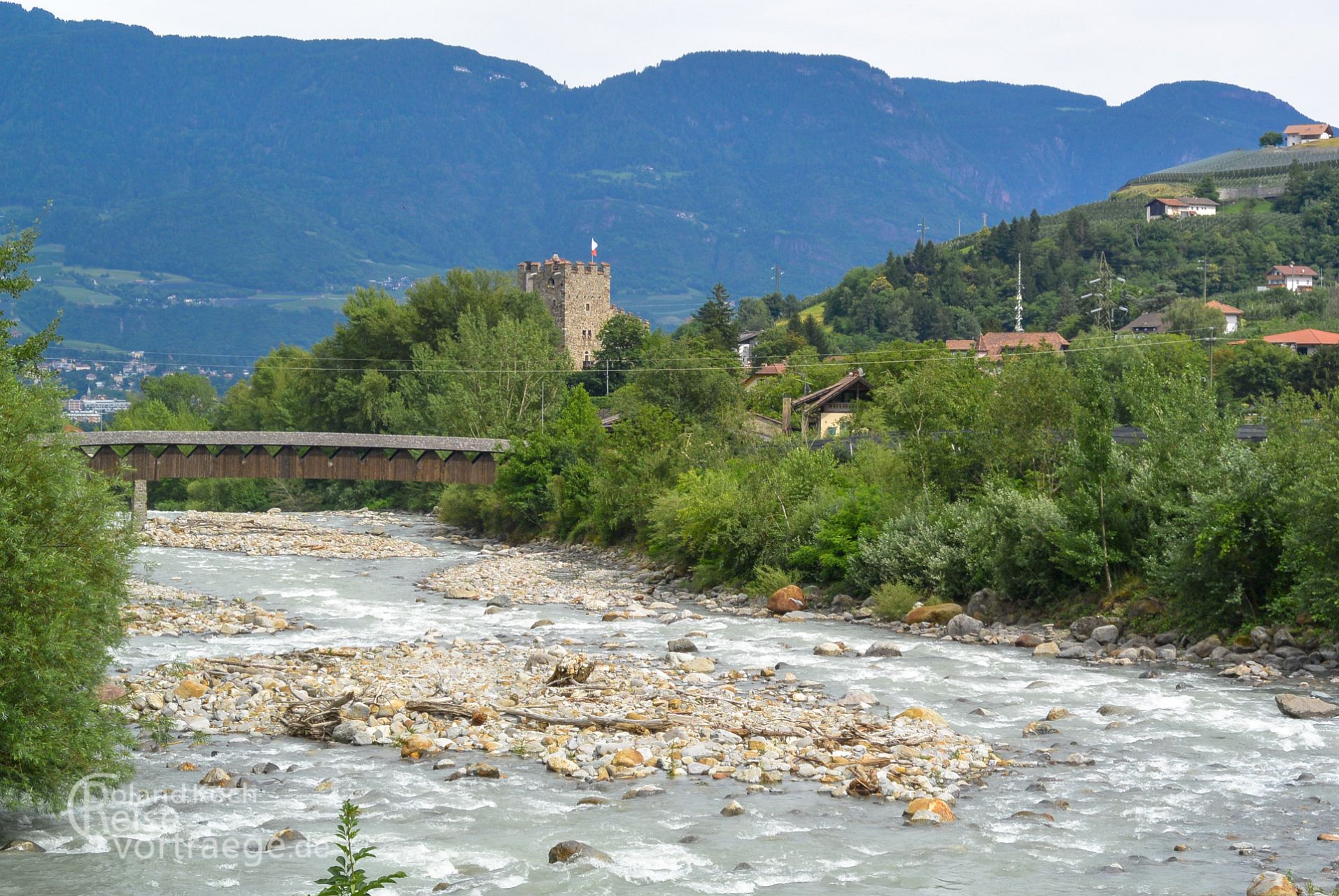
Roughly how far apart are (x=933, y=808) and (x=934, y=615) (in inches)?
641

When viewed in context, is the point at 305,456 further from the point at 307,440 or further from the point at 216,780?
the point at 216,780

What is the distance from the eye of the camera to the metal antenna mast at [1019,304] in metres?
123

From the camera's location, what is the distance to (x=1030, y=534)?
32438 millimetres

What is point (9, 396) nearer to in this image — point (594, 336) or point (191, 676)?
point (191, 676)

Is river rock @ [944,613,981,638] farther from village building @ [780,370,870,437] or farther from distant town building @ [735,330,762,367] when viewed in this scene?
distant town building @ [735,330,762,367]

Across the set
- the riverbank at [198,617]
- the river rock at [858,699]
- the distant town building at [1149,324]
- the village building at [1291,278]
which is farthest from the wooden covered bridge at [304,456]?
the village building at [1291,278]

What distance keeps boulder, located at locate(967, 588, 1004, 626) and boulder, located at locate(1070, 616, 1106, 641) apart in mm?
2418

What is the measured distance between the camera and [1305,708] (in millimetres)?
21219

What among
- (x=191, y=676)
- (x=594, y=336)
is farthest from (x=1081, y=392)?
(x=594, y=336)

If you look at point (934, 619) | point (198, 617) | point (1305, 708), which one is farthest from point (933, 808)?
point (198, 617)

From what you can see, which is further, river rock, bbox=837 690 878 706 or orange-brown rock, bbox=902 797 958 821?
river rock, bbox=837 690 878 706

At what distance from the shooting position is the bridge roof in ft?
213

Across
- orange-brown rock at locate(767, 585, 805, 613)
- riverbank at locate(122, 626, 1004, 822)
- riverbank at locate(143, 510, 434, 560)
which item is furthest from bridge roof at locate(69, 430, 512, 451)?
riverbank at locate(122, 626, 1004, 822)

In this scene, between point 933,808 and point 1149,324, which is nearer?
point 933,808
